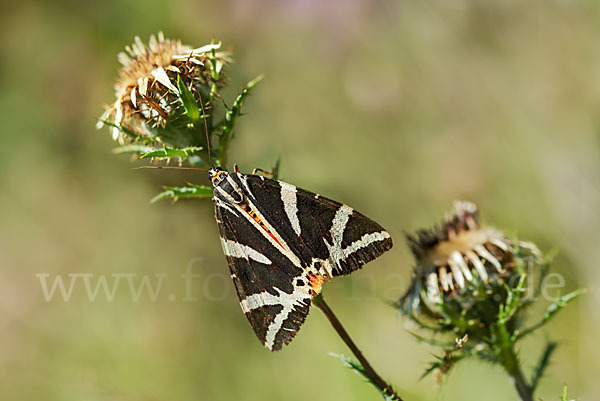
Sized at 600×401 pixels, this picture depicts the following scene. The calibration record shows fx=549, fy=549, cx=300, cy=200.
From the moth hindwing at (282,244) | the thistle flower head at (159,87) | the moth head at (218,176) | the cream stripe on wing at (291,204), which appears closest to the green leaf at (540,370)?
the moth hindwing at (282,244)

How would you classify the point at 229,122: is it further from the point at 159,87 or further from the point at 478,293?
the point at 478,293

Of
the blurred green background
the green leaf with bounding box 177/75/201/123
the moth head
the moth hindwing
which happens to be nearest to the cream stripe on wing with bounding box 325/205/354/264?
the moth hindwing

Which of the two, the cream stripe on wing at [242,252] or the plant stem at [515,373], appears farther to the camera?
the plant stem at [515,373]

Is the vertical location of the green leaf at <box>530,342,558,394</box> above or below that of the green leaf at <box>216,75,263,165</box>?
below

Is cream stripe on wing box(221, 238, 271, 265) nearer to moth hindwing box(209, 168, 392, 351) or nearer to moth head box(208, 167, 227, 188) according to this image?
moth hindwing box(209, 168, 392, 351)

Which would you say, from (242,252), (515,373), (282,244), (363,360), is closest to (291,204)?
(282,244)

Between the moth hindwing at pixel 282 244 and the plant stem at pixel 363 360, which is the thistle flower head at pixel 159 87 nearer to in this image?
the moth hindwing at pixel 282 244

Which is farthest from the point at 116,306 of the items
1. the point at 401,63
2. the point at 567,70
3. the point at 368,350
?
the point at 567,70
